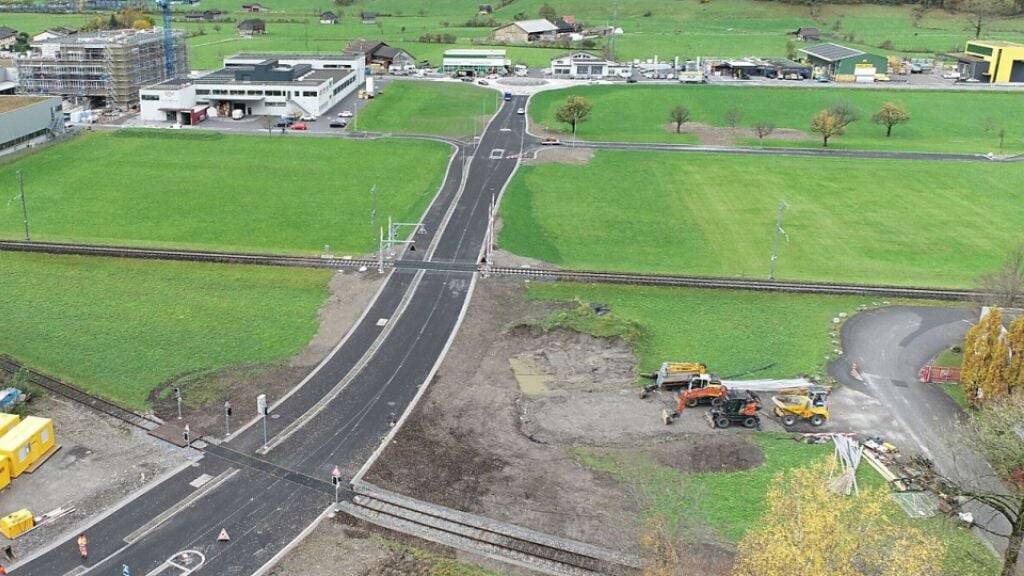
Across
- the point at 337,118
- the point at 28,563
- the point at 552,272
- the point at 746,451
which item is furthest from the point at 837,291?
the point at 337,118

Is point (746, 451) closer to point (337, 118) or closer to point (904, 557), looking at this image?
point (904, 557)

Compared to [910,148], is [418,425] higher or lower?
lower

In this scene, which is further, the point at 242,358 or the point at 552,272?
the point at 552,272

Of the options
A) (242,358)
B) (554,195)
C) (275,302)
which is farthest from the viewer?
(554,195)

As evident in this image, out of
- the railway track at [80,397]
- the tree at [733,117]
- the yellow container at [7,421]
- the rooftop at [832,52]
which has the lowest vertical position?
the railway track at [80,397]

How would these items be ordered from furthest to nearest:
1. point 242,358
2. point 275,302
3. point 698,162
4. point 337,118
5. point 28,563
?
point 337,118 < point 698,162 < point 275,302 < point 242,358 < point 28,563

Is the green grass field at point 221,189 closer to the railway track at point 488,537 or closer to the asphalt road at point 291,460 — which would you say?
the asphalt road at point 291,460

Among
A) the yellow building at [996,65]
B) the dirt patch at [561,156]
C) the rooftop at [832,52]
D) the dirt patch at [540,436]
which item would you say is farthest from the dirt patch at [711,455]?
the yellow building at [996,65]
